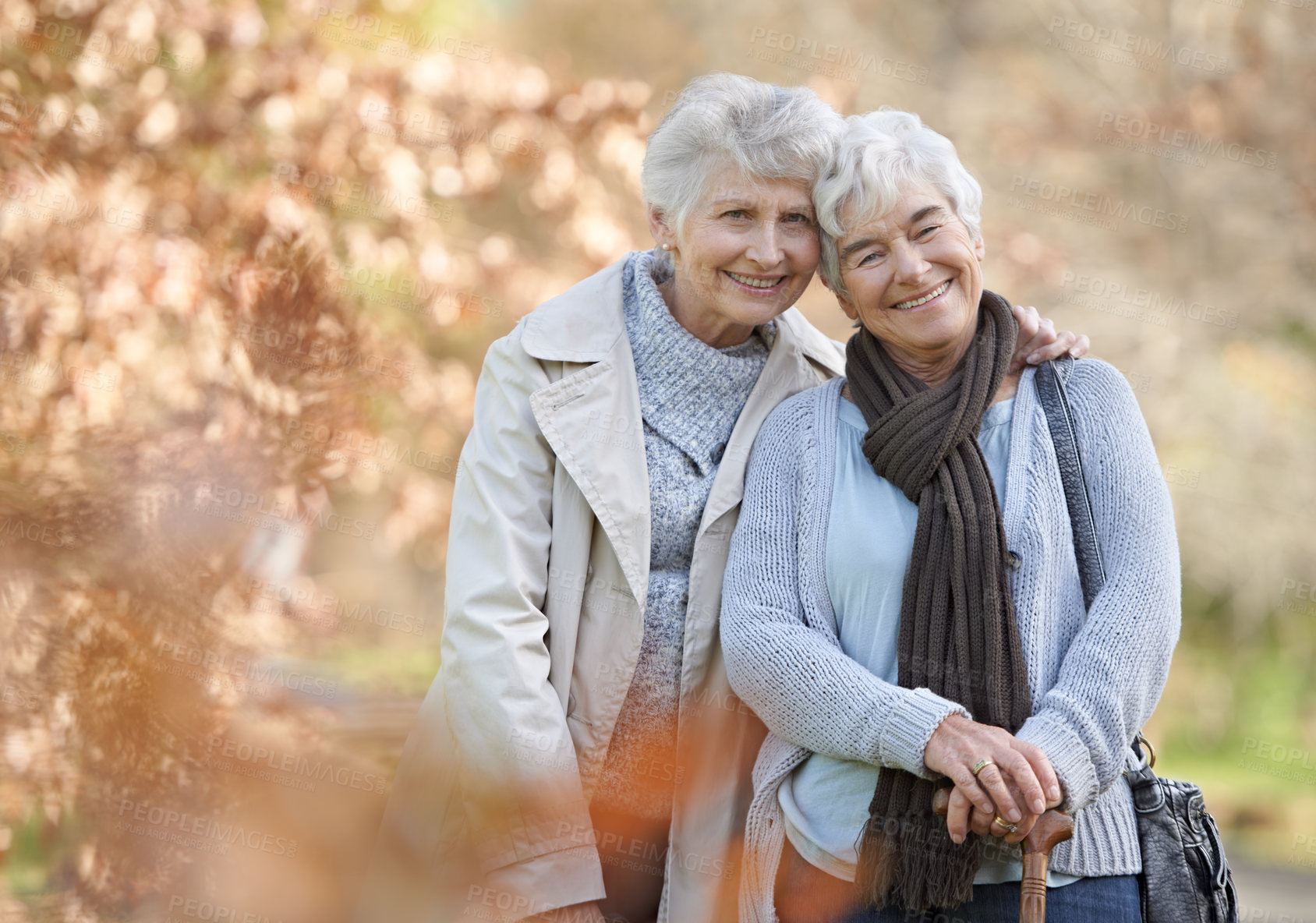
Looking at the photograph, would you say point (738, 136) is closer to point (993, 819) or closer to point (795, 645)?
point (795, 645)

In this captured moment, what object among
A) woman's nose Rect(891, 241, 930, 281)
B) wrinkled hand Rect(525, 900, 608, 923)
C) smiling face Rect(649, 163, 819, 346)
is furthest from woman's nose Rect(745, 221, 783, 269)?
wrinkled hand Rect(525, 900, 608, 923)

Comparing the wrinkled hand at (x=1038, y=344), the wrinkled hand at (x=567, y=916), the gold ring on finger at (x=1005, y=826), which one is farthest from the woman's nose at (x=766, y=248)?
the wrinkled hand at (x=567, y=916)

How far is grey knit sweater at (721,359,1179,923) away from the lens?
1.61 meters

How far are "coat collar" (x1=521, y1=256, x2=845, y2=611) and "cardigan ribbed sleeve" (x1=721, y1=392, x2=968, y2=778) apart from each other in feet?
0.30

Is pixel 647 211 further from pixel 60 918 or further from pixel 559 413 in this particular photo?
pixel 60 918

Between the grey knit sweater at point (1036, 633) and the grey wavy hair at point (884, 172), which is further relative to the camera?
the grey wavy hair at point (884, 172)

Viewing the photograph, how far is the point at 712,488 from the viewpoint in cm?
200

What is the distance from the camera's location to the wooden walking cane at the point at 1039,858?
5.07 ft

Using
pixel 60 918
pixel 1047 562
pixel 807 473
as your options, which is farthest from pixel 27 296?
pixel 1047 562

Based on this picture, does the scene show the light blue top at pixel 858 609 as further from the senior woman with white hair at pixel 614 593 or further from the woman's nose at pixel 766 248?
the woman's nose at pixel 766 248

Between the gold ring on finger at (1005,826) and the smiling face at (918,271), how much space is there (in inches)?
30.5

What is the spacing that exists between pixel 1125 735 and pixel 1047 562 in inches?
10.9

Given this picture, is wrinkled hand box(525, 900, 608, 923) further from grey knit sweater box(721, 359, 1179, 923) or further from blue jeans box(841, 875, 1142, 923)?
blue jeans box(841, 875, 1142, 923)

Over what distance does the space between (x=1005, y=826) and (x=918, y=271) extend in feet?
2.88
